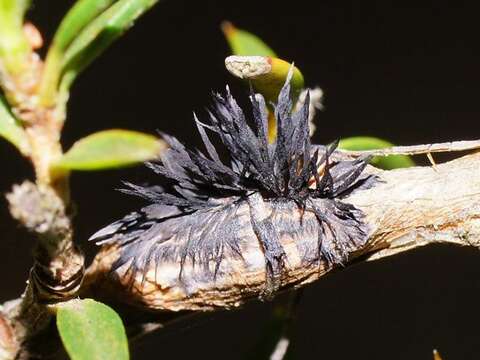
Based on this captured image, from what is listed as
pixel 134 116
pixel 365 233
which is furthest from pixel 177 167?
pixel 134 116

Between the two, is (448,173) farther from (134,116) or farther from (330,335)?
(330,335)

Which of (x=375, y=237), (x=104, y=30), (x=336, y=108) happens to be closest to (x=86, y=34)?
(x=104, y=30)

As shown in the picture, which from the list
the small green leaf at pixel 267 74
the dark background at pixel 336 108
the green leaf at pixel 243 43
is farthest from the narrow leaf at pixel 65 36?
the dark background at pixel 336 108

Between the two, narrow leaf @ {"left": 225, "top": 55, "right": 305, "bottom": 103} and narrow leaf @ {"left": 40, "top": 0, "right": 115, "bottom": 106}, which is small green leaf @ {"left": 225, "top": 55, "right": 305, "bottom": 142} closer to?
narrow leaf @ {"left": 225, "top": 55, "right": 305, "bottom": 103}

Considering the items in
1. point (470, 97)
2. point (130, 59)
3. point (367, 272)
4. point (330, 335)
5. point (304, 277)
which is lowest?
point (330, 335)

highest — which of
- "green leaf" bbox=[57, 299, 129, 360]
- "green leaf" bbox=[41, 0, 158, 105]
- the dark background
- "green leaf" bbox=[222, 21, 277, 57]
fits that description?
"green leaf" bbox=[41, 0, 158, 105]

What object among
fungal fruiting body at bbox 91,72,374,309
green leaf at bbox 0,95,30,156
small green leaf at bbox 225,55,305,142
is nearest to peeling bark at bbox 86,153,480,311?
fungal fruiting body at bbox 91,72,374,309
